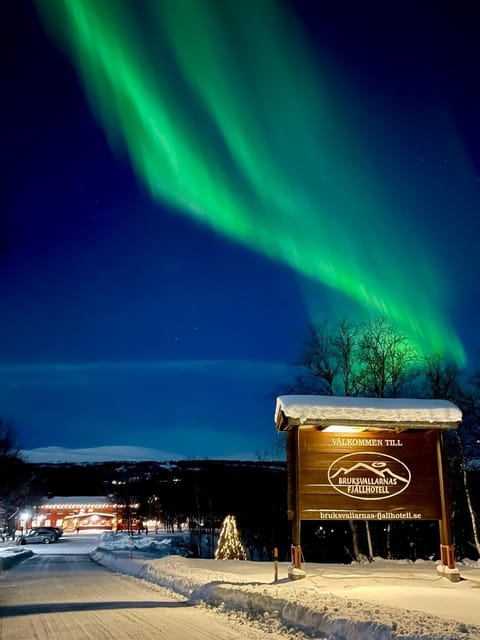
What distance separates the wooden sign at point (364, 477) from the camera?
17250mm

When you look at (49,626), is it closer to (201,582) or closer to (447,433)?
(201,582)

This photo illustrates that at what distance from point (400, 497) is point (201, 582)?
5864mm

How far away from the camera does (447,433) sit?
117 ft

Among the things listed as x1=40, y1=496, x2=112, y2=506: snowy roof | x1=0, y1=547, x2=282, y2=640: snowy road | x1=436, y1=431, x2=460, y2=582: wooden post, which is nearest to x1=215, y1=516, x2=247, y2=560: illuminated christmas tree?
x1=0, y1=547, x2=282, y2=640: snowy road

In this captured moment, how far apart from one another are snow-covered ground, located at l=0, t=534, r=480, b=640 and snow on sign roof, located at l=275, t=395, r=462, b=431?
3.97 meters

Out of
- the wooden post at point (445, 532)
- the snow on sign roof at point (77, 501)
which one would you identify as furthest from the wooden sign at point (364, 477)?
the snow on sign roof at point (77, 501)

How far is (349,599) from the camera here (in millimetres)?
11242

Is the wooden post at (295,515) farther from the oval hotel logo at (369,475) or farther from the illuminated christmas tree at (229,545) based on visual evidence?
the illuminated christmas tree at (229,545)

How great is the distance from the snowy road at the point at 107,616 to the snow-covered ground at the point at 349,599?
0.57 m

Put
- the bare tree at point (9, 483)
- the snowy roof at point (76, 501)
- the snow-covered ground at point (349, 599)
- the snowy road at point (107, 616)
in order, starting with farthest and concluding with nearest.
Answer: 1. the snowy roof at point (76, 501)
2. the bare tree at point (9, 483)
3. the snowy road at point (107, 616)
4. the snow-covered ground at point (349, 599)

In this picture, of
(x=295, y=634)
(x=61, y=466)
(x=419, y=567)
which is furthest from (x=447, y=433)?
(x=61, y=466)

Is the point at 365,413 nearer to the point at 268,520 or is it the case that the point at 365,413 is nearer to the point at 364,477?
the point at 364,477

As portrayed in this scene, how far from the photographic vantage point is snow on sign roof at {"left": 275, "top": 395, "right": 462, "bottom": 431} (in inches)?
672

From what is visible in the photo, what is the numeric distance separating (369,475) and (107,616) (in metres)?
8.24
